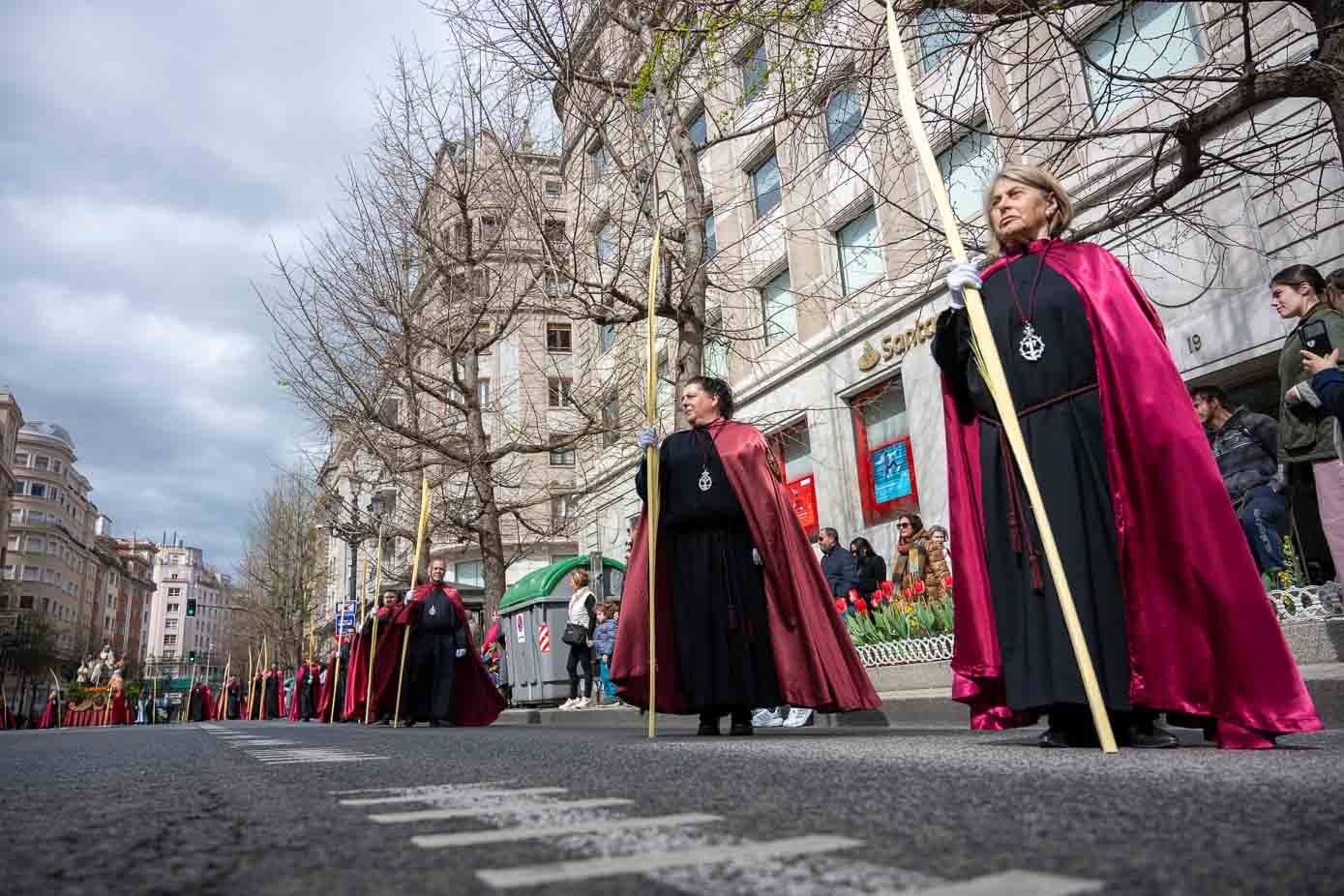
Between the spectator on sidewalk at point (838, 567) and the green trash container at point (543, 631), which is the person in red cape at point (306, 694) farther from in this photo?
the spectator on sidewalk at point (838, 567)

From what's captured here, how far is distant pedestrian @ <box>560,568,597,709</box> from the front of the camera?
13.7 meters

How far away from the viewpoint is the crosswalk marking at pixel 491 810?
1.59m

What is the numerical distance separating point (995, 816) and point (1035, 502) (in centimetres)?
177

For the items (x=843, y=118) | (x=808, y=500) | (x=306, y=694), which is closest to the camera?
(x=843, y=118)

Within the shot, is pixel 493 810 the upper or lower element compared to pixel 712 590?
lower

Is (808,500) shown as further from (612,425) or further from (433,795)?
(433,795)

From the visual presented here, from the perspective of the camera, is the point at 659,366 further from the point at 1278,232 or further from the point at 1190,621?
the point at 1190,621

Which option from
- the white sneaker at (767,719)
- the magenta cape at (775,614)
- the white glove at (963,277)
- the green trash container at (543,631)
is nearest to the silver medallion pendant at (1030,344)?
the white glove at (963,277)

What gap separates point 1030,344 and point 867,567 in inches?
304

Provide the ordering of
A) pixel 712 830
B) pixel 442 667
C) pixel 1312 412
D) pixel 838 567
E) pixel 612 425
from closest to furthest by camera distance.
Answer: pixel 712 830 → pixel 1312 412 → pixel 838 567 → pixel 442 667 → pixel 612 425

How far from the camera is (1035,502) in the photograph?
10.1ft

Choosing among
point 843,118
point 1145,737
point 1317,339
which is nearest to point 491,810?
point 1145,737

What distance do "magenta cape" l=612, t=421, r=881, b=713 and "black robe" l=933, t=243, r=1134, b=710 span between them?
200 cm

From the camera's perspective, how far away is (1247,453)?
22.1 feet
